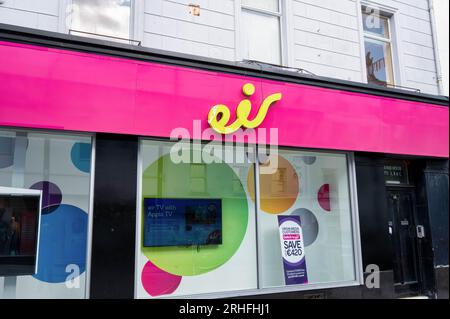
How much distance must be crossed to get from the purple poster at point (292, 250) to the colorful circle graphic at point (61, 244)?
9.82 feet

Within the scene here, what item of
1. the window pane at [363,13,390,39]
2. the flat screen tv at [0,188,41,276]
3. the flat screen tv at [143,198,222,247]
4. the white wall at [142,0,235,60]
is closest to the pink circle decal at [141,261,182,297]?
the flat screen tv at [143,198,222,247]

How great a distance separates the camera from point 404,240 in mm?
7055

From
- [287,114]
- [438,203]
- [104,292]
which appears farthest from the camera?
[438,203]

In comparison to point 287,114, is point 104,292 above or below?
below

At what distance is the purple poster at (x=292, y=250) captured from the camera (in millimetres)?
5934

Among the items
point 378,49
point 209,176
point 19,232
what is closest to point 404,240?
point 378,49

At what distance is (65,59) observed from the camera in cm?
461

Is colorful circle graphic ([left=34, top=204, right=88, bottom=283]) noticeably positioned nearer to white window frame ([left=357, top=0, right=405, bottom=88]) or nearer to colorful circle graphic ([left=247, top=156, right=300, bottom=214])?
colorful circle graphic ([left=247, top=156, right=300, bottom=214])

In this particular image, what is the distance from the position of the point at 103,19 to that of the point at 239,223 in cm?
355

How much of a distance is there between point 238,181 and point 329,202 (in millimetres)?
1773

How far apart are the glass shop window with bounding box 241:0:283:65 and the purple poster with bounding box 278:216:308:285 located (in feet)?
8.85

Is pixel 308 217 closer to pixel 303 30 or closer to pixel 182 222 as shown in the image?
pixel 182 222
